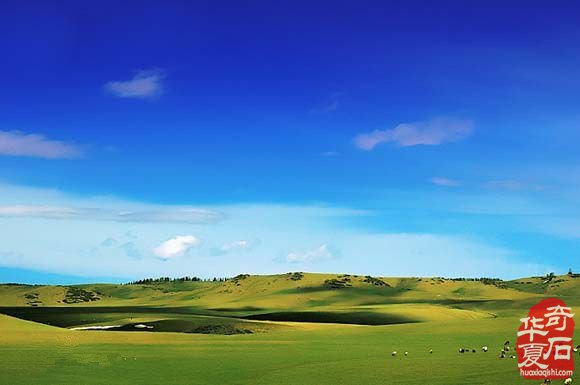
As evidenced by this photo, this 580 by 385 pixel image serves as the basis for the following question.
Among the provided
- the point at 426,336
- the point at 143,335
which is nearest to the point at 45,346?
the point at 143,335

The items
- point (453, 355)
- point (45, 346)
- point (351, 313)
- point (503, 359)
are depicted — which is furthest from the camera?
point (351, 313)

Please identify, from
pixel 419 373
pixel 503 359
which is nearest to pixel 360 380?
pixel 419 373

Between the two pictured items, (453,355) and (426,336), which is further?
(426,336)

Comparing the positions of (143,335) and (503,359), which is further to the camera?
(143,335)

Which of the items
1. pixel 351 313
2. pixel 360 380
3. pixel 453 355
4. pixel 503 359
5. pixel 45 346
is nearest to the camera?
pixel 360 380

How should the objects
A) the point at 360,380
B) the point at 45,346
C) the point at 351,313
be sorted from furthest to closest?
the point at 351,313, the point at 45,346, the point at 360,380

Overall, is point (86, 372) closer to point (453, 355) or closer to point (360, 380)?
point (360, 380)

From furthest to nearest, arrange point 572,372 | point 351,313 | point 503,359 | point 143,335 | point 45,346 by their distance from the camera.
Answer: point 351,313 → point 143,335 → point 45,346 → point 503,359 → point 572,372

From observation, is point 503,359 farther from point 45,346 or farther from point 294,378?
point 45,346

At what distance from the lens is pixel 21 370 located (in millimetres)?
50062

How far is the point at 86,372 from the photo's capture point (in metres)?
49.9

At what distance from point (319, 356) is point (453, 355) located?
427 inches

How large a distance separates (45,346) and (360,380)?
34031 mm

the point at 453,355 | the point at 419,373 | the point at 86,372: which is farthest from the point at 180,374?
the point at 453,355
